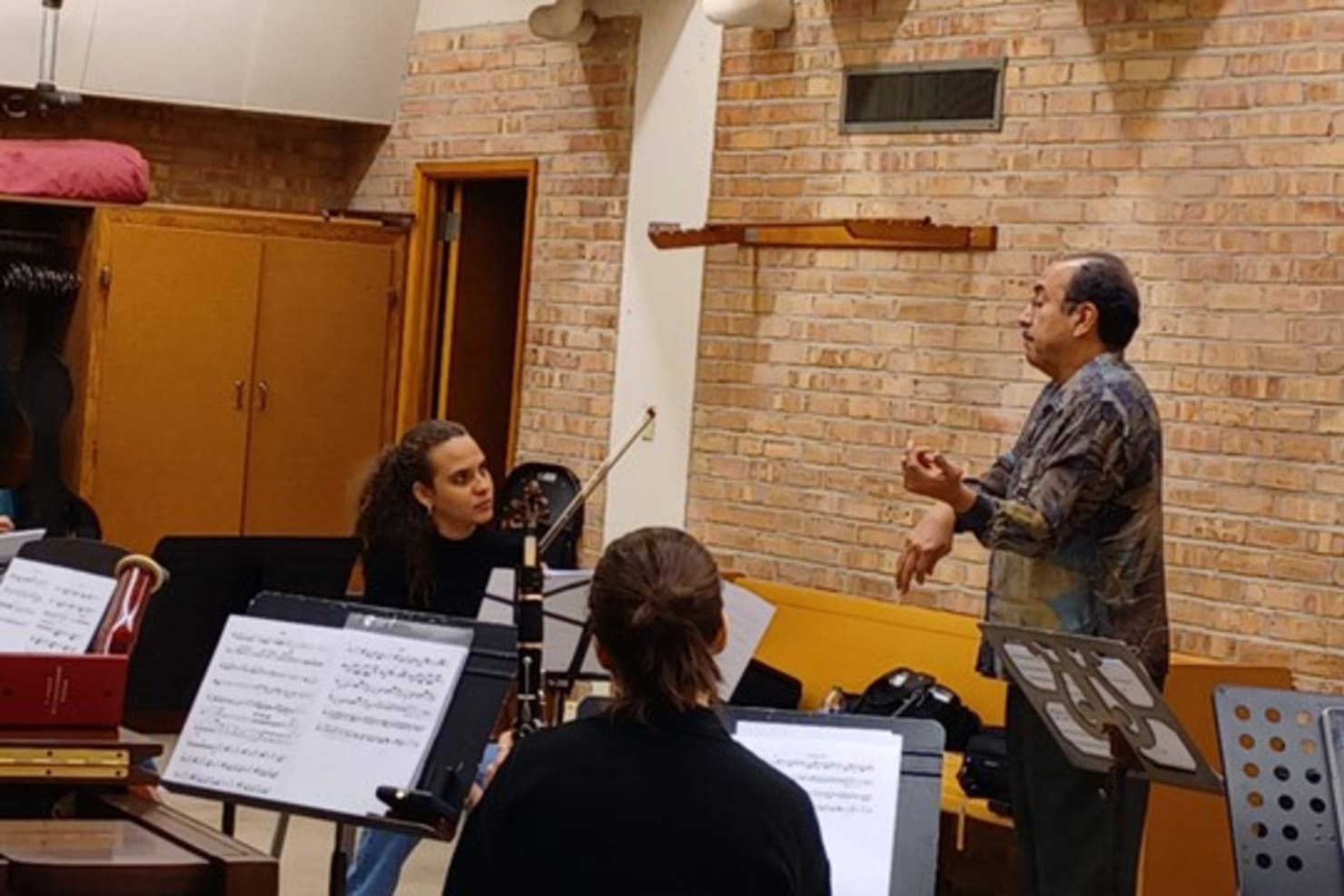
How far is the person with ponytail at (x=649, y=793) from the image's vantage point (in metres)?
3.31

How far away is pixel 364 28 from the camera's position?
1079 cm

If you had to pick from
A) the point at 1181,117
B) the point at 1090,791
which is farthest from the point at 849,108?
the point at 1090,791

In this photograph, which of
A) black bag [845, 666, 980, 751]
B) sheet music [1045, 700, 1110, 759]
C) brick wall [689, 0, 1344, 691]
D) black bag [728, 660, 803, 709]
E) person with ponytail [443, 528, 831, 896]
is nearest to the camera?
person with ponytail [443, 528, 831, 896]

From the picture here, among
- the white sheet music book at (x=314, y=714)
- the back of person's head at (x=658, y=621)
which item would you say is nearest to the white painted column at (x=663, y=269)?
the white sheet music book at (x=314, y=714)

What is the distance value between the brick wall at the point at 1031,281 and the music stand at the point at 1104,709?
6.66ft

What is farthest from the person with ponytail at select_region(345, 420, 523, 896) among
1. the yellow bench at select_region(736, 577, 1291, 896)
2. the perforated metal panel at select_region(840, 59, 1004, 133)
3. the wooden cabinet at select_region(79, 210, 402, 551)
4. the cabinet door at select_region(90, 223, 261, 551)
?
the cabinet door at select_region(90, 223, 261, 551)

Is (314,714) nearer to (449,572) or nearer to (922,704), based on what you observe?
(449,572)

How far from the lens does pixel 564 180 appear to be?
9.91m

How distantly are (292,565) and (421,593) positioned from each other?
331mm

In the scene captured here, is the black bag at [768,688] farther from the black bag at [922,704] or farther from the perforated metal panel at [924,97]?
the perforated metal panel at [924,97]

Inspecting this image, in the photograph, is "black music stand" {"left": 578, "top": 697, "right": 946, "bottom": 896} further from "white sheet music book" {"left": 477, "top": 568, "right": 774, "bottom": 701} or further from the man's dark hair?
the man's dark hair

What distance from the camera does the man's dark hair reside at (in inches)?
226

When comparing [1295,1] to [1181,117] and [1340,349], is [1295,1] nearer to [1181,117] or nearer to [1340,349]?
[1181,117]

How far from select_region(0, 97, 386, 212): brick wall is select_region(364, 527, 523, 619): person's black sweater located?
199 inches
